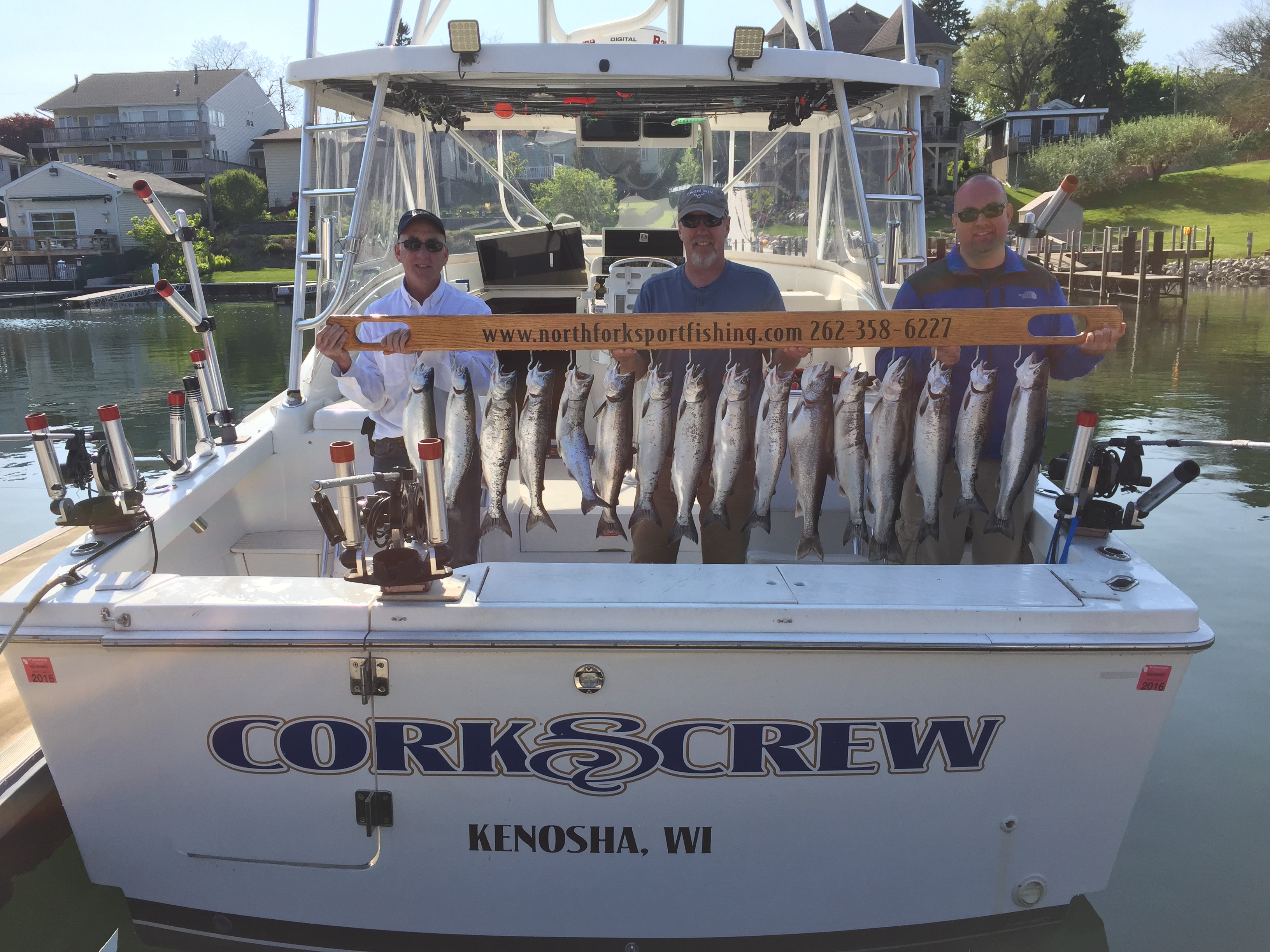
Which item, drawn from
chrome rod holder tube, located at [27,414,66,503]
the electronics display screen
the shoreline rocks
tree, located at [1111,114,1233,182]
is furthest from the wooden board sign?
tree, located at [1111,114,1233,182]

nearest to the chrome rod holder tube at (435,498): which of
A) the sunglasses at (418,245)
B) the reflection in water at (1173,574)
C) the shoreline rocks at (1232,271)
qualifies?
the sunglasses at (418,245)

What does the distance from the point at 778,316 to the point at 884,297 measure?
76.7 inches

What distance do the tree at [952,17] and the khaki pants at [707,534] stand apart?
6852cm

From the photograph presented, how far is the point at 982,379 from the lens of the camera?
2.82 metres

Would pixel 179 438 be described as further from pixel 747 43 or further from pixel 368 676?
pixel 747 43

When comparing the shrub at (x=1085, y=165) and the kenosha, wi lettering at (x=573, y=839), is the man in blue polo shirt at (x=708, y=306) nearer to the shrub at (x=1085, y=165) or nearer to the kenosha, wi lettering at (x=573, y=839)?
the kenosha, wi lettering at (x=573, y=839)

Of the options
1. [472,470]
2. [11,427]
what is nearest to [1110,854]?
[472,470]

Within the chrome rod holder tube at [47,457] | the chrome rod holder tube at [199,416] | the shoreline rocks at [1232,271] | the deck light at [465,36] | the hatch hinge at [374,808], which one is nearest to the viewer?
the hatch hinge at [374,808]

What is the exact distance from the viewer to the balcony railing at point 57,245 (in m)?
39.1

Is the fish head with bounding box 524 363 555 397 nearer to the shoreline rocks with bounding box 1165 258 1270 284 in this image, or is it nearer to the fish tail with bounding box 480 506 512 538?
the fish tail with bounding box 480 506 512 538

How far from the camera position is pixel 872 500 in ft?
9.68

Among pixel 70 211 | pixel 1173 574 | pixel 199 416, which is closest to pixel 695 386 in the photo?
pixel 199 416

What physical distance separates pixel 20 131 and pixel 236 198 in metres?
37.7

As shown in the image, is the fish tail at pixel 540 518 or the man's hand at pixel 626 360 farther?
the fish tail at pixel 540 518
